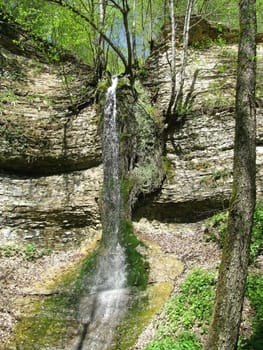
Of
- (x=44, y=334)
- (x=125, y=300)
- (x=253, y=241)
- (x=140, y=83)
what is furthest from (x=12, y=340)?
(x=140, y=83)

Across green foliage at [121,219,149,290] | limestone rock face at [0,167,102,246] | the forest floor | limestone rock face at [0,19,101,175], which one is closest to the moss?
the forest floor

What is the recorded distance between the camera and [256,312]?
593cm

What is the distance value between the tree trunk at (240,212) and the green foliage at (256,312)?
2.82ft

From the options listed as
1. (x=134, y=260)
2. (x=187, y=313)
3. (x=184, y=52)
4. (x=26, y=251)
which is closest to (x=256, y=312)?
(x=187, y=313)

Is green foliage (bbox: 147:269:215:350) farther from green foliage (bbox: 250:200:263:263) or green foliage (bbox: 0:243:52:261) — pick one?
green foliage (bbox: 0:243:52:261)

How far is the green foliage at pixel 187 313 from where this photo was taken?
222 inches

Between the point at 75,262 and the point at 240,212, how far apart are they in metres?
5.75

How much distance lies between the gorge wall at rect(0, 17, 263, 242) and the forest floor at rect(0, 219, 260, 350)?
520mm

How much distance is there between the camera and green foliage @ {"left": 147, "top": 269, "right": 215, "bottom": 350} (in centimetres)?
564

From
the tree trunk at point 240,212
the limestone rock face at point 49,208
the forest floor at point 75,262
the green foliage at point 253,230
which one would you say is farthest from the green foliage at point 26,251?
the tree trunk at point 240,212

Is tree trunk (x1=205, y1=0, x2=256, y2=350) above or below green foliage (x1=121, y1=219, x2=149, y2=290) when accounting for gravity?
above

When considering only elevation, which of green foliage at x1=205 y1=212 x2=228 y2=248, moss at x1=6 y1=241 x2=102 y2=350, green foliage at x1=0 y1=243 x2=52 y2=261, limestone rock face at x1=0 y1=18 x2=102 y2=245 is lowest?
moss at x1=6 y1=241 x2=102 y2=350

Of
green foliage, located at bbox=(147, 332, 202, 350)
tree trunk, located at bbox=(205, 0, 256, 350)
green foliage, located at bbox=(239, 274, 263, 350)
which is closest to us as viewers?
tree trunk, located at bbox=(205, 0, 256, 350)

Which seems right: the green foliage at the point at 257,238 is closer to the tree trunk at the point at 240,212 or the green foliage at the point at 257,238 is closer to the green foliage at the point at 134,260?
the green foliage at the point at 134,260
